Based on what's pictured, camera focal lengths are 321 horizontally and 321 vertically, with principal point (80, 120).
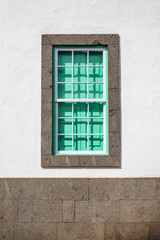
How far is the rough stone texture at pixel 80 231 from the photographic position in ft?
16.5

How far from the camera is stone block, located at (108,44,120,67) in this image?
17.1 ft

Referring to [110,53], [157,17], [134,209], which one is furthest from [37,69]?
[134,209]

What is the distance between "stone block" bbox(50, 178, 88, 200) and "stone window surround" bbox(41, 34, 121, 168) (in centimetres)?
25

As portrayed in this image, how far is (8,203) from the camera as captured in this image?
16.8 feet

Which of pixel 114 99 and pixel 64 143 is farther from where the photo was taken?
pixel 64 143

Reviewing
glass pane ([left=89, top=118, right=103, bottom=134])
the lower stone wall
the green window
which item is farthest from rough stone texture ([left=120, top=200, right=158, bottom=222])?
glass pane ([left=89, top=118, right=103, bottom=134])

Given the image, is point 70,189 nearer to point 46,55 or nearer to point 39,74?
point 39,74

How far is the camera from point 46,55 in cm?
523

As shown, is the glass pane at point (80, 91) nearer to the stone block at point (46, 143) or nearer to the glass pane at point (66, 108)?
the glass pane at point (66, 108)

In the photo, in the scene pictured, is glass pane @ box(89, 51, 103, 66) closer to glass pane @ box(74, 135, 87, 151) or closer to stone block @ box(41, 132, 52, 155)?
glass pane @ box(74, 135, 87, 151)

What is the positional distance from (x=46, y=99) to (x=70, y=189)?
1.49 meters

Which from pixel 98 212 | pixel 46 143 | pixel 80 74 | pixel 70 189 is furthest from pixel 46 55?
pixel 98 212

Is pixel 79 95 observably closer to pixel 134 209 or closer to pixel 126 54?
pixel 126 54

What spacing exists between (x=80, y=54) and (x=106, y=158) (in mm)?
1791
